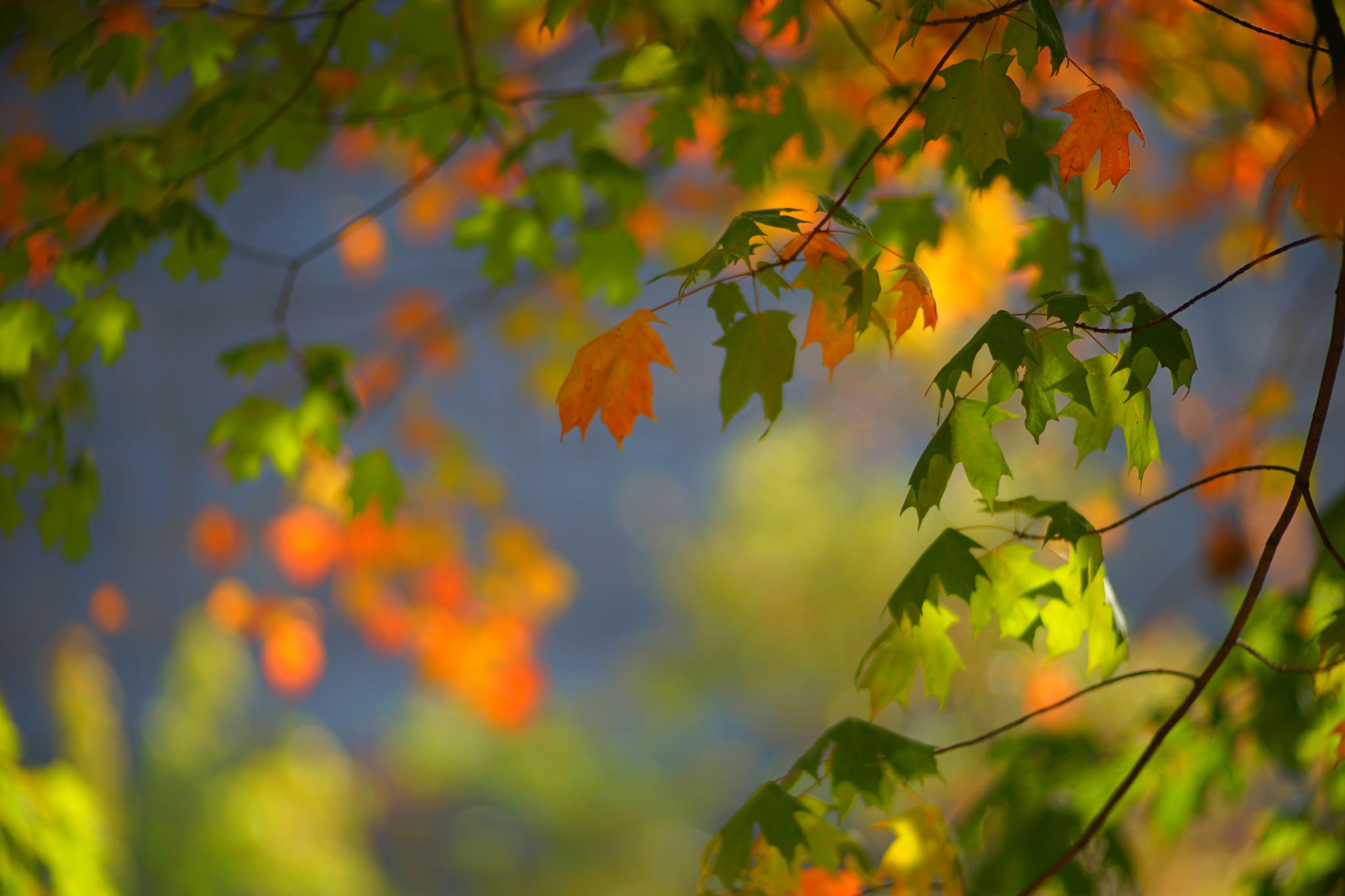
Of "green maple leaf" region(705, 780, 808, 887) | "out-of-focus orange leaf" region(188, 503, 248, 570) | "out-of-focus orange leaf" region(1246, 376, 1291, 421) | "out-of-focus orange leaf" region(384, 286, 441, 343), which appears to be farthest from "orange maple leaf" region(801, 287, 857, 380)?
"out-of-focus orange leaf" region(188, 503, 248, 570)

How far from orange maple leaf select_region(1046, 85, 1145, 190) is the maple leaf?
35 cm

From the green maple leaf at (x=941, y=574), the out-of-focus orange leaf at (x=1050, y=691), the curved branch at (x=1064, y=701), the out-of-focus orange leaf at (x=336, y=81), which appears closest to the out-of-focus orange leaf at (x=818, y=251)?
the green maple leaf at (x=941, y=574)

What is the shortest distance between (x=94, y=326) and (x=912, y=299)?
3.05 feet

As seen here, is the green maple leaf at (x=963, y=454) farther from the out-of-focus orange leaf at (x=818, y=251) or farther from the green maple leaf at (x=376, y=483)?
the green maple leaf at (x=376, y=483)

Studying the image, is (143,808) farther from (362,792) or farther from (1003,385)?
(1003,385)

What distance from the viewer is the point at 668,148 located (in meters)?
1.16

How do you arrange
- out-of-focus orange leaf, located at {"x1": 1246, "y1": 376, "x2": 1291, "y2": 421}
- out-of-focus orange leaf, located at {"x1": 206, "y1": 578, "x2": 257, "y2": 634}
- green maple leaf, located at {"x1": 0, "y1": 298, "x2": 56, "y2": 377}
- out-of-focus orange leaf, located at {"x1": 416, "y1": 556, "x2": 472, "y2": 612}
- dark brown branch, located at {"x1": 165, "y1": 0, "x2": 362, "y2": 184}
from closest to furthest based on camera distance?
dark brown branch, located at {"x1": 165, "y1": 0, "x2": 362, "y2": 184}
green maple leaf, located at {"x1": 0, "y1": 298, "x2": 56, "y2": 377}
out-of-focus orange leaf, located at {"x1": 1246, "y1": 376, "x2": 1291, "y2": 421}
out-of-focus orange leaf, located at {"x1": 206, "y1": 578, "x2": 257, "y2": 634}
out-of-focus orange leaf, located at {"x1": 416, "y1": 556, "x2": 472, "y2": 612}

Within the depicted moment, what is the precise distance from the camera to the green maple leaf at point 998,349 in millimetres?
584

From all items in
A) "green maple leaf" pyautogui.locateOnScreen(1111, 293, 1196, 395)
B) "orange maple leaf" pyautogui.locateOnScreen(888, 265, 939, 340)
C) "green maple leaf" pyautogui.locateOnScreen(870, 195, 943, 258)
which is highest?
"green maple leaf" pyautogui.locateOnScreen(870, 195, 943, 258)

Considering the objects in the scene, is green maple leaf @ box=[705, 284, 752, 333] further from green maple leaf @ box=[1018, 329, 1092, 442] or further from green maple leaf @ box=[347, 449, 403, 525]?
green maple leaf @ box=[347, 449, 403, 525]

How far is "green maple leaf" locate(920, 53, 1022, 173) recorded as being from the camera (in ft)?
2.06

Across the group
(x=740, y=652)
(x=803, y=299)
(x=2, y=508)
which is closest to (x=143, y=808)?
(x=740, y=652)

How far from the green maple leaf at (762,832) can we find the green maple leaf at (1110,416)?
0.35 meters

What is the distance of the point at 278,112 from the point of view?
99 cm
